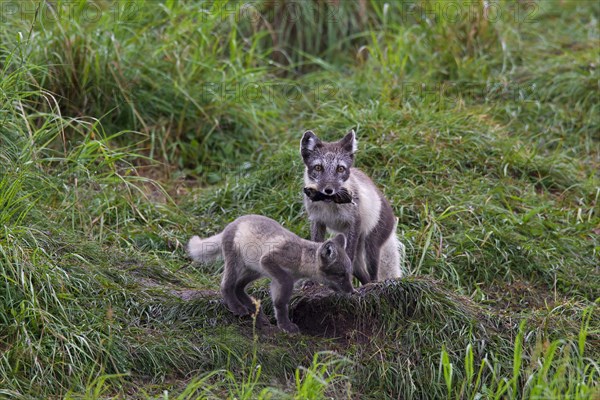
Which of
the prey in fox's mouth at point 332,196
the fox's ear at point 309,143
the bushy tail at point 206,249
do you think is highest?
the fox's ear at point 309,143

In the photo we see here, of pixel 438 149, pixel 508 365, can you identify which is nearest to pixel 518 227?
pixel 438 149

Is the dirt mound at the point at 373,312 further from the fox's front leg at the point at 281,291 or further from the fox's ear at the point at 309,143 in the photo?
the fox's ear at the point at 309,143

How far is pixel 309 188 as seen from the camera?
576 centimetres

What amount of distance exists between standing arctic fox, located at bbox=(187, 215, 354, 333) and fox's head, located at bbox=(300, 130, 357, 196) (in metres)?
0.46

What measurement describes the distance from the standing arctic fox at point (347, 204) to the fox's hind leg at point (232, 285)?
27.4 inches

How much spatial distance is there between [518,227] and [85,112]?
3.70 m

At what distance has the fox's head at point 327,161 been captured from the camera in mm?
5770

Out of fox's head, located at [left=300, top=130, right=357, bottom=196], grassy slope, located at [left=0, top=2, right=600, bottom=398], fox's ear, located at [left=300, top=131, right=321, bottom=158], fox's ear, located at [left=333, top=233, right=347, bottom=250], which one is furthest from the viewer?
fox's ear, located at [left=300, top=131, right=321, bottom=158]

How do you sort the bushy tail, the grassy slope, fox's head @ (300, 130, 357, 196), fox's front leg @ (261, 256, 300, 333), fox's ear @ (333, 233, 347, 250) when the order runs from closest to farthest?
1. the grassy slope
2. fox's front leg @ (261, 256, 300, 333)
3. fox's ear @ (333, 233, 347, 250)
4. the bushy tail
5. fox's head @ (300, 130, 357, 196)

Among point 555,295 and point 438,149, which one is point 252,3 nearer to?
point 438,149

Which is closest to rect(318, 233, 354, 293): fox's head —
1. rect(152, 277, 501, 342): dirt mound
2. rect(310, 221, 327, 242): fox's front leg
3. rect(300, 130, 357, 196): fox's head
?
rect(152, 277, 501, 342): dirt mound

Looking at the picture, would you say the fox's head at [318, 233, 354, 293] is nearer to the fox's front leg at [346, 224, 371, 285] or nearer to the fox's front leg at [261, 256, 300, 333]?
the fox's front leg at [261, 256, 300, 333]

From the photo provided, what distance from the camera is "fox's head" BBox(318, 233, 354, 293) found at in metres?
5.31

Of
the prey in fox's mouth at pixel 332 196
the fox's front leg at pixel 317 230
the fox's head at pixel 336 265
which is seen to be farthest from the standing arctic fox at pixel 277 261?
the fox's front leg at pixel 317 230
